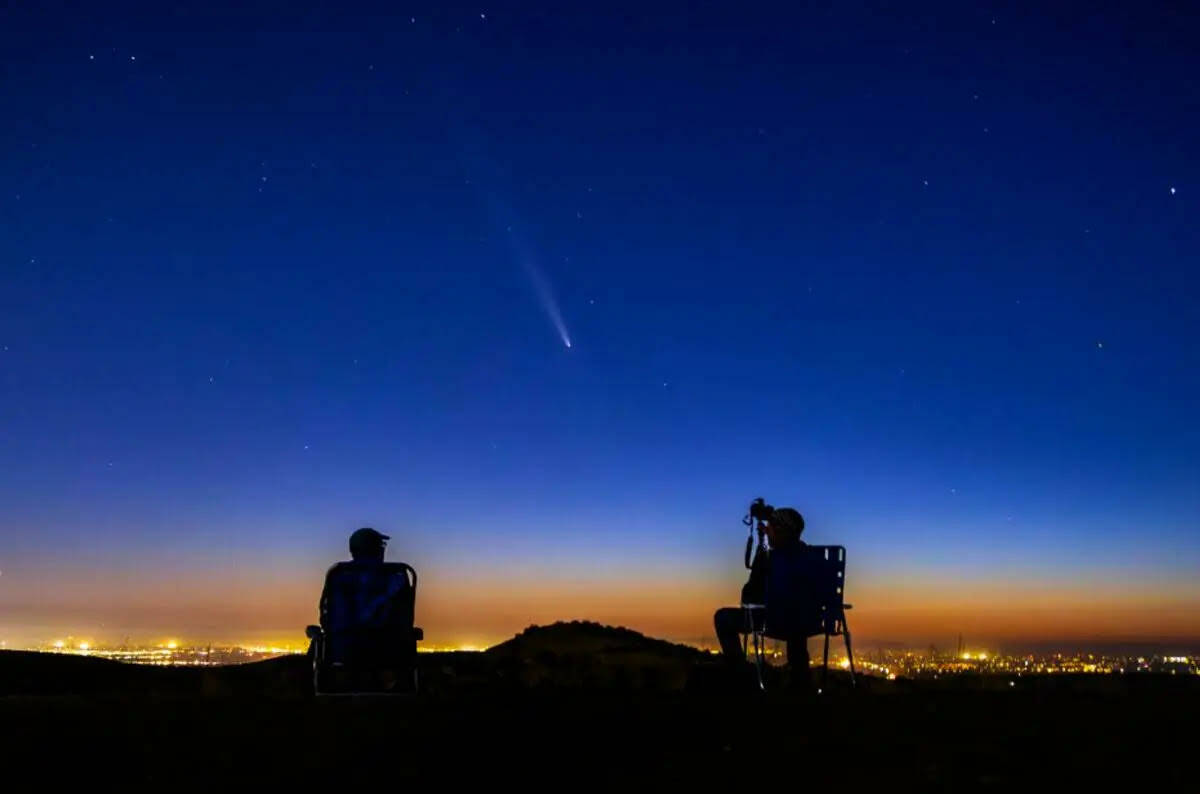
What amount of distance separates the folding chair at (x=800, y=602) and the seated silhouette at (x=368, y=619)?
131 inches

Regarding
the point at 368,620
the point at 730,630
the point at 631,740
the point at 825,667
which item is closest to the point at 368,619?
the point at 368,620

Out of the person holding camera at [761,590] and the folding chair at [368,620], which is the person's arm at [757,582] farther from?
the folding chair at [368,620]

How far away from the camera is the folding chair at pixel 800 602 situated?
10695mm

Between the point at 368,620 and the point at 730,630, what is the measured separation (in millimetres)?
3585

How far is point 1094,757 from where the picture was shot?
473 cm

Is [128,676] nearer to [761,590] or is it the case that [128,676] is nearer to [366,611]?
[366,611]

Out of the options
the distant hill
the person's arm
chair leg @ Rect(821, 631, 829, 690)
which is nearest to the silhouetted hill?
the distant hill

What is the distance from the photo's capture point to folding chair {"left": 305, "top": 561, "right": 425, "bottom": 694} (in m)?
11.0

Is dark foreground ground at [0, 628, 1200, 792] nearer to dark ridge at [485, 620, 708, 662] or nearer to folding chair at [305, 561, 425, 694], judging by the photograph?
folding chair at [305, 561, 425, 694]

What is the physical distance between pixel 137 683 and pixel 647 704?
7.62 metres

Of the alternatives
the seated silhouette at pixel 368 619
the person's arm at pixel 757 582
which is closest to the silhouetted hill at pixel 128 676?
the seated silhouette at pixel 368 619

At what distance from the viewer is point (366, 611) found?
11.0 meters

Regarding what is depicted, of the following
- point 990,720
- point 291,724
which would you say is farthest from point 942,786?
point 291,724

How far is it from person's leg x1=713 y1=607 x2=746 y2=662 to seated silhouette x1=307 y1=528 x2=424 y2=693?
2.97 meters
